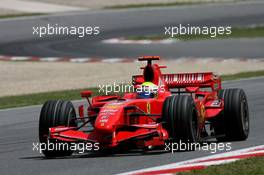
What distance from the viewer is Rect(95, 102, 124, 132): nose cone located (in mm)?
11893

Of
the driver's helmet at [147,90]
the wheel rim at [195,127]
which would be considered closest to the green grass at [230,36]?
the driver's helmet at [147,90]

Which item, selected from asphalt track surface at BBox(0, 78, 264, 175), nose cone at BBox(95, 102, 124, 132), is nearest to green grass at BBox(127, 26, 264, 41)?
asphalt track surface at BBox(0, 78, 264, 175)

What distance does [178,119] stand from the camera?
39.6 feet

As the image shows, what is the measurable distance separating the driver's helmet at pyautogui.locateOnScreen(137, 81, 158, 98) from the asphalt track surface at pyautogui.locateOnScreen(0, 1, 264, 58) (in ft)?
69.8

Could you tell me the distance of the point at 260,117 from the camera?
17.1 meters

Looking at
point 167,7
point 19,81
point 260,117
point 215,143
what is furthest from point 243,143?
point 167,7

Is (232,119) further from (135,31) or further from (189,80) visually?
(135,31)

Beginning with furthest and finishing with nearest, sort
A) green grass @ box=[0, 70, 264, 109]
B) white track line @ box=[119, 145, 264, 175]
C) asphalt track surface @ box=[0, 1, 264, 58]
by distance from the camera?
asphalt track surface @ box=[0, 1, 264, 58] → green grass @ box=[0, 70, 264, 109] → white track line @ box=[119, 145, 264, 175]

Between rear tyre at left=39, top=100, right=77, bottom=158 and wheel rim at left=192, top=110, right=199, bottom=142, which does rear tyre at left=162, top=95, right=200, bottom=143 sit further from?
rear tyre at left=39, top=100, right=77, bottom=158

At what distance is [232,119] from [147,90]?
4.93ft

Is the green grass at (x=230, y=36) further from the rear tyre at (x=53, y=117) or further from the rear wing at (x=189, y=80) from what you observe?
the rear tyre at (x=53, y=117)

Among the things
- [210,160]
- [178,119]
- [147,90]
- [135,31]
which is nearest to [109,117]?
[178,119]

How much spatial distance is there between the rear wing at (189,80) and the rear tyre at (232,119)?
2.29 ft

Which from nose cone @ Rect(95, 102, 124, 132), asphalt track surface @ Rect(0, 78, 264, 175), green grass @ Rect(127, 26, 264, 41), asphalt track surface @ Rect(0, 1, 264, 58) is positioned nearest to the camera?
asphalt track surface @ Rect(0, 78, 264, 175)
